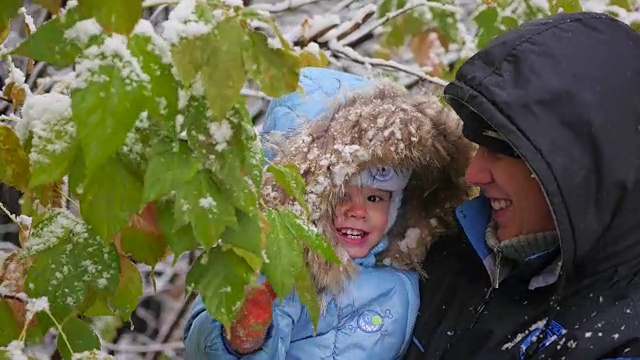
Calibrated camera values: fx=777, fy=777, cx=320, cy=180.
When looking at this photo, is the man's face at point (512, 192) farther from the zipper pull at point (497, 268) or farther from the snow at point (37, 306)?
the snow at point (37, 306)

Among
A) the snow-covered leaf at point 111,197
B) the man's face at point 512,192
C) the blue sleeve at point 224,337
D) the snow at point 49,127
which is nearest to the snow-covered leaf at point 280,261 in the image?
the snow-covered leaf at point 111,197

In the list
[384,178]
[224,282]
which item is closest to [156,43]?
[224,282]

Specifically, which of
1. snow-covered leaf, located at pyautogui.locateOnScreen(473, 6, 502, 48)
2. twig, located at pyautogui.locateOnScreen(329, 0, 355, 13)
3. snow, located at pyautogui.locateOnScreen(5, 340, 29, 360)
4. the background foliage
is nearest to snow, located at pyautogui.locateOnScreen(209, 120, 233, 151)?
the background foliage

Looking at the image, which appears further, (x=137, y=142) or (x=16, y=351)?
(x=16, y=351)

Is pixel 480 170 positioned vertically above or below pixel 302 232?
below

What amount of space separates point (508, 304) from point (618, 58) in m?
0.63

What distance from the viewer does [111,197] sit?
1.03m

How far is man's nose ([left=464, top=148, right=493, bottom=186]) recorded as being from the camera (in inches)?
72.8

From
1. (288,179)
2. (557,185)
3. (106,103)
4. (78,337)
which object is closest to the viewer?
(106,103)

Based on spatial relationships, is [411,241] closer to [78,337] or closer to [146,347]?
[78,337]

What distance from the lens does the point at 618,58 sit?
1711 mm

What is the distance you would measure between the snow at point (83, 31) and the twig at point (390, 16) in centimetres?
212

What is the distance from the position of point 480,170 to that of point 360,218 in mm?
348

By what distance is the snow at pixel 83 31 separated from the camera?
1.00 metres
